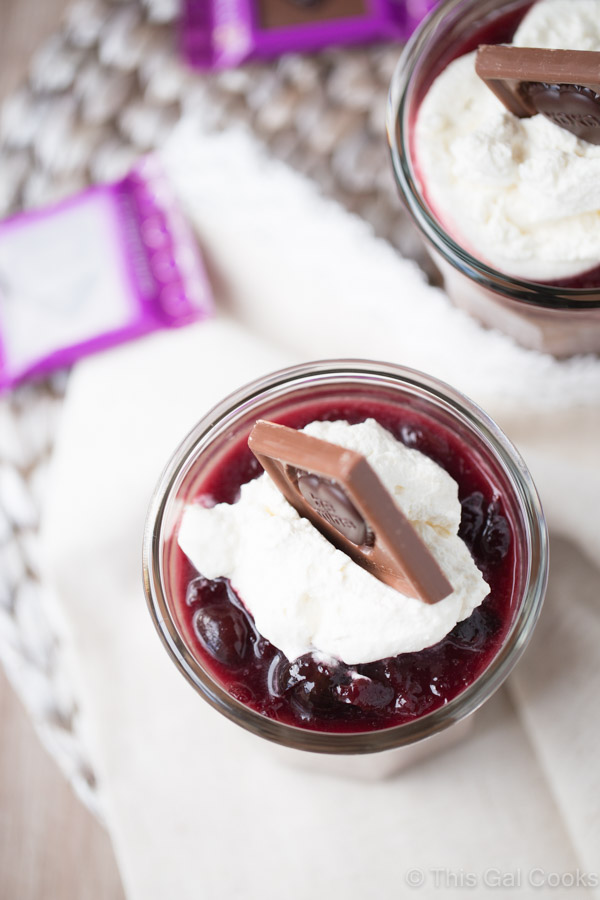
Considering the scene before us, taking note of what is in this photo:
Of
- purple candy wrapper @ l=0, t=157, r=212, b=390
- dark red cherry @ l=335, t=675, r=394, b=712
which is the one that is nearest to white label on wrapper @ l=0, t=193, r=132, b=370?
purple candy wrapper @ l=0, t=157, r=212, b=390

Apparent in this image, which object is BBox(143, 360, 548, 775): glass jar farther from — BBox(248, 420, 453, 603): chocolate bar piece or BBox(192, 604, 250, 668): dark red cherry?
BBox(248, 420, 453, 603): chocolate bar piece

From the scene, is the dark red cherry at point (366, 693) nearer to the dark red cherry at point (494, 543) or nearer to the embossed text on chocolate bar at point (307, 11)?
the dark red cherry at point (494, 543)

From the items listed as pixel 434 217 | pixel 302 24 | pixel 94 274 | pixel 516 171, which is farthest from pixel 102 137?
pixel 516 171

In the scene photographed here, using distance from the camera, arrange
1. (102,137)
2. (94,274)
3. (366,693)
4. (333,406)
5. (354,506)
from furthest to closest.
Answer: (102,137) → (94,274) → (333,406) → (366,693) → (354,506)

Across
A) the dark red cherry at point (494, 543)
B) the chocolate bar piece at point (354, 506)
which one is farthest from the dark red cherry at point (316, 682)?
the dark red cherry at point (494, 543)

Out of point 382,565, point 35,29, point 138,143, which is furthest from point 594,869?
point 35,29

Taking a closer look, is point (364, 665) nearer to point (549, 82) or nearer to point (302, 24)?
point (549, 82)

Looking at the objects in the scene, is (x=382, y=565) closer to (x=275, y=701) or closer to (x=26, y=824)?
(x=275, y=701)
